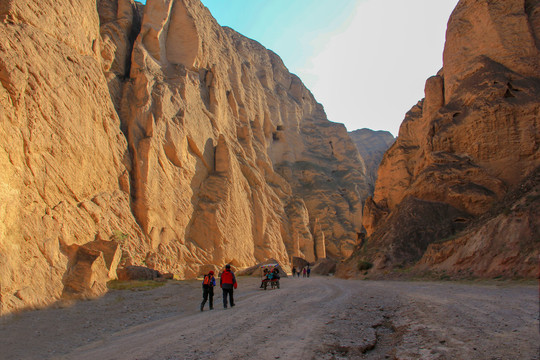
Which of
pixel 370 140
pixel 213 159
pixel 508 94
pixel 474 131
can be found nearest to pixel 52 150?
pixel 213 159

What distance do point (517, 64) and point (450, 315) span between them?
1011 inches

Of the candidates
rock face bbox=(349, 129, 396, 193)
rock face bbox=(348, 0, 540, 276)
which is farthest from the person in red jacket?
rock face bbox=(349, 129, 396, 193)

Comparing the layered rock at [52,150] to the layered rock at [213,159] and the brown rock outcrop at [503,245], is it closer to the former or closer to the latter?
the layered rock at [213,159]

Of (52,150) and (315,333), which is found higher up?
(52,150)

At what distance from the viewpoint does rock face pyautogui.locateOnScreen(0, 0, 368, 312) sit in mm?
14305

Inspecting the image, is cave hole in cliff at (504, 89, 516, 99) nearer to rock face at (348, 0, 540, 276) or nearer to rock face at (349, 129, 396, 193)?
rock face at (348, 0, 540, 276)

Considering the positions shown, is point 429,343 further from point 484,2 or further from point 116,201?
point 484,2

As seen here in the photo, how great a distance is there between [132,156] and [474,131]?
23.9m

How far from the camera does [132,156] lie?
89.6 ft

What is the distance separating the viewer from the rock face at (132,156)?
14.3m

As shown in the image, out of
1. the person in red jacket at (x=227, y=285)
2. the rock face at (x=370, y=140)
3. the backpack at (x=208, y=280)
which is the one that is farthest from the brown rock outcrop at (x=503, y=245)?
the rock face at (x=370, y=140)

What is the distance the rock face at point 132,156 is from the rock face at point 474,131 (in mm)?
15252

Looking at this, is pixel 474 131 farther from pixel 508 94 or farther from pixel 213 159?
pixel 213 159

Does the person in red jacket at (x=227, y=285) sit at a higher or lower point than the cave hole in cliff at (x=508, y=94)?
lower
